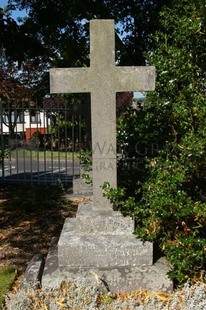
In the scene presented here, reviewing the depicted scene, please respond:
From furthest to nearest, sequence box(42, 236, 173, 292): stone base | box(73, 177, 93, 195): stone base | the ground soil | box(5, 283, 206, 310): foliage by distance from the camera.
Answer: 1. box(73, 177, 93, 195): stone base
2. the ground soil
3. box(42, 236, 173, 292): stone base
4. box(5, 283, 206, 310): foliage

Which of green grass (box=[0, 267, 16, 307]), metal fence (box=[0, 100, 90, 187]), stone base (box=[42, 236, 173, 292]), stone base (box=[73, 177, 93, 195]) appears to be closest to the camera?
stone base (box=[42, 236, 173, 292])

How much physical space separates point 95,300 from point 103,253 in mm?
545

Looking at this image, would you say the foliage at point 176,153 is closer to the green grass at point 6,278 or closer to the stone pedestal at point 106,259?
the stone pedestal at point 106,259

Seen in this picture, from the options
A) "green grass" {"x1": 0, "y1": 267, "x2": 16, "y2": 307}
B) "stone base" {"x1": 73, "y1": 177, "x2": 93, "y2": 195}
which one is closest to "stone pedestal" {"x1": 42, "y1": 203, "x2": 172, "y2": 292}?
"green grass" {"x1": 0, "y1": 267, "x2": 16, "y2": 307}

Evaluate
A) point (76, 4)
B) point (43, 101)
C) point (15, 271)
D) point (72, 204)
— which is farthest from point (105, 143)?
point (43, 101)

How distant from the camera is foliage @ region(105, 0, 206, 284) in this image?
3.29m

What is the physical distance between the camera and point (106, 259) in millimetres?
3402

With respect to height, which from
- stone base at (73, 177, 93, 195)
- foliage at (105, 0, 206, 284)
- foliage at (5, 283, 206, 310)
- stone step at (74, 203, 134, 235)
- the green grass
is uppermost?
foliage at (105, 0, 206, 284)

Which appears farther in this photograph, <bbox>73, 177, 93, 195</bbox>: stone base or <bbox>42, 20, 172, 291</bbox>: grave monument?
<bbox>73, 177, 93, 195</bbox>: stone base

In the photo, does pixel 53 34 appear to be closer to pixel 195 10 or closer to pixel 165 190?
pixel 195 10

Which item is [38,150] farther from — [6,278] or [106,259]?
[106,259]

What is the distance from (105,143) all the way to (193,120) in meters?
0.93

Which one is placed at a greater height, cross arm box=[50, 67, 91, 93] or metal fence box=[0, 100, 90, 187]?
cross arm box=[50, 67, 91, 93]

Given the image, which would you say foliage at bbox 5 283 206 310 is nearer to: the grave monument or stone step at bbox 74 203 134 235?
the grave monument
